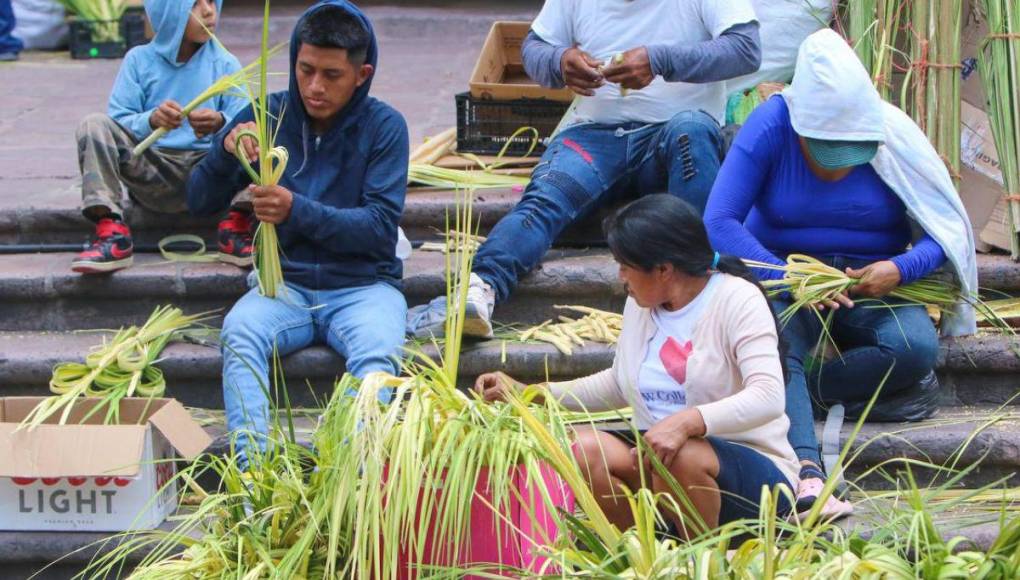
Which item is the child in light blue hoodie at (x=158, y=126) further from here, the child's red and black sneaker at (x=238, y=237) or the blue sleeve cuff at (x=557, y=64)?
the blue sleeve cuff at (x=557, y=64)

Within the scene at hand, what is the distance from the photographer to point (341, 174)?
3928 millimetres

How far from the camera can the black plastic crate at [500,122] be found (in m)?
4.80

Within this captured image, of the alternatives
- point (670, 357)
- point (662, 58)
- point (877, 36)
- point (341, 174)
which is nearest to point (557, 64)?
point (662, 58)

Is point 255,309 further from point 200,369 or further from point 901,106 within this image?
point 901,106

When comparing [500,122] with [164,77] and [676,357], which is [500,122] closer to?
[164,77]

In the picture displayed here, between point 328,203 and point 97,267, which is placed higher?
point 328,203

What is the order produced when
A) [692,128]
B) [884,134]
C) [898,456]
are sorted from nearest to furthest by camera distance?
[884,134], [898,456], [692,128]

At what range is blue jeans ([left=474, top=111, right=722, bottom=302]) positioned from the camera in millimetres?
4062

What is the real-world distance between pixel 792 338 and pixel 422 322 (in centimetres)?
106

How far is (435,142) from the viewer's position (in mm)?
5012

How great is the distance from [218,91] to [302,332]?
769mm

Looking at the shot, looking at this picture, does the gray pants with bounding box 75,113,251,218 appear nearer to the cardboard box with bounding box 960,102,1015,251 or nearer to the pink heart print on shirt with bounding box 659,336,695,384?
the pink heart print on shirt with bounding box 659,336,695,384

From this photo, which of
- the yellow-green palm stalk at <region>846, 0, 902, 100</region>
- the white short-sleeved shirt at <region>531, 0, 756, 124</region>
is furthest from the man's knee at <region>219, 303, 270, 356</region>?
the yellow-green palm stalk at <region>846, 0, 902, 100</region>

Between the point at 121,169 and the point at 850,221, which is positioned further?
the point at 121,169
